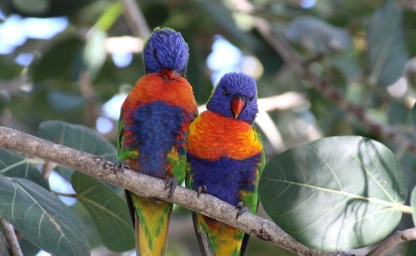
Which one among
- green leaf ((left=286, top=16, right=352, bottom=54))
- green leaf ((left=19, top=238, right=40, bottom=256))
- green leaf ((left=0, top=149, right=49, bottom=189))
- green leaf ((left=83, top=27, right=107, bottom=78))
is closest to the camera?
green leaf ((left=0, top=149, right=49, bottom=189))

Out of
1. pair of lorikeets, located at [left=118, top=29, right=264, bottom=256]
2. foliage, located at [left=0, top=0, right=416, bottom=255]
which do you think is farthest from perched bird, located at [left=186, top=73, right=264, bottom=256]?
foliage, located at [left=0, top=0, right=416, bottom=255]

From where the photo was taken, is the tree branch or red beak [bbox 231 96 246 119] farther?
red beak [bbox 231 96 246 119]

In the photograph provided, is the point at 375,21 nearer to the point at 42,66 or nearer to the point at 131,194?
the point at 131,194

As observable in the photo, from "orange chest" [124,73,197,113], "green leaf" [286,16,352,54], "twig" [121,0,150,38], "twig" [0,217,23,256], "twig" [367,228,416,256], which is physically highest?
"twig" [121,0,150,38]

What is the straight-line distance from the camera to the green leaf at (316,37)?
4012 mm

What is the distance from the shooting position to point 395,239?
216cm

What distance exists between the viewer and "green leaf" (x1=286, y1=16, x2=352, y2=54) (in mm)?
4012

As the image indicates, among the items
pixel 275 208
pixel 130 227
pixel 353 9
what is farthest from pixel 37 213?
pixel 353 9

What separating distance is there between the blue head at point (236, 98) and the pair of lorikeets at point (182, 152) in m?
0.05

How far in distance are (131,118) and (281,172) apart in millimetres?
1283

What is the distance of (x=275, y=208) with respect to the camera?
2.30 metres

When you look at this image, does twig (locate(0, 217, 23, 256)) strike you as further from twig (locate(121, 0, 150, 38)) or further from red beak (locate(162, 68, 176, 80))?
twig (locate(121, 0, 150, 38))

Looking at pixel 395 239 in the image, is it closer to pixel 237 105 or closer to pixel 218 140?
pixel 218 140

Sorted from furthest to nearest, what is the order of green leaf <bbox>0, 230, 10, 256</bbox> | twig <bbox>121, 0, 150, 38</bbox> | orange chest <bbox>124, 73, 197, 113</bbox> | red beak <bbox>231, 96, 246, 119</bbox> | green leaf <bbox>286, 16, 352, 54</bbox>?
twig <bbox>121, 0, 150, 38</bbox> → green leaf <bbox>286, 16, 352, 54</bbox> → red beak <bbox>231, 96, 246, 119</bbox> → orange chest <bbox>124, 73, 197, 113</bbox> → green leaf <bbox>0, 230, 10, 256</bbox>
